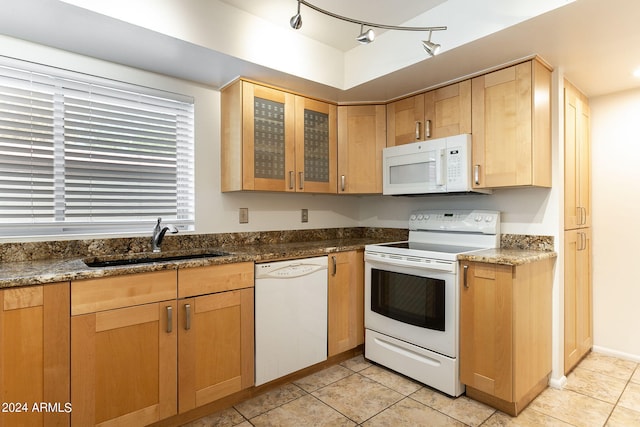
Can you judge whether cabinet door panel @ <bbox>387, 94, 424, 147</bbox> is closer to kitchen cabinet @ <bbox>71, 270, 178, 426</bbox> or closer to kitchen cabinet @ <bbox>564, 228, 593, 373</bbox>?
kitchen cabinet @ <bbox>564, 228, 593, 373</bbox>

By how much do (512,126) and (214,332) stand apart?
226cm

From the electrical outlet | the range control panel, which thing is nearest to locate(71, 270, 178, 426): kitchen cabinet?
the electrical outlet

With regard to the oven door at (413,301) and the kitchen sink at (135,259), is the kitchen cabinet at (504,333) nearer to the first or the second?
the oven door at (413,301)

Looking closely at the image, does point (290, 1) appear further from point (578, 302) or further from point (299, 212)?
point (578, 302)

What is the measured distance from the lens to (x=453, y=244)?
2.72 m

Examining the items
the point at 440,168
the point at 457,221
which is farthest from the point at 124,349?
the point at 457,221

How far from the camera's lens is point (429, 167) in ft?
8.54

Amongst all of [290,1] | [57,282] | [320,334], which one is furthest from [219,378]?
[290,1]

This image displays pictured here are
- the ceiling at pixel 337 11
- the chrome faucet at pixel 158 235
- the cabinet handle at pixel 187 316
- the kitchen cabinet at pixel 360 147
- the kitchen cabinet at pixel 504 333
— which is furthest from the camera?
the kitchen cabinet at pixel 360 147

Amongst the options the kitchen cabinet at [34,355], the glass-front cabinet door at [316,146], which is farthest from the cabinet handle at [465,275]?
the kitchen cabinet at [34,355]

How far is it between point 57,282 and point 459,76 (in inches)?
106

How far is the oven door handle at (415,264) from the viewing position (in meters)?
2.16

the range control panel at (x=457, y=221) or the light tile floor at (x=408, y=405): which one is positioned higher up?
the range control panel at (x=457, y=221)

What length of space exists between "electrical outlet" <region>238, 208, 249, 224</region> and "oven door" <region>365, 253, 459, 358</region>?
1.02 meters
